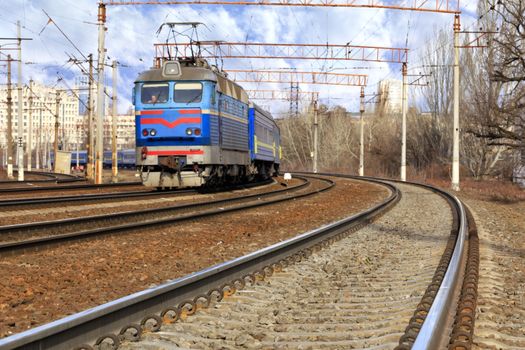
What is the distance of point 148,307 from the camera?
13.8 feet

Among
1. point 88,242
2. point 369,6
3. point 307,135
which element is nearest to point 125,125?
point 307,135

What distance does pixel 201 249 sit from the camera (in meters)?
7.95

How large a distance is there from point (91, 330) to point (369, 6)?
69.7 ft

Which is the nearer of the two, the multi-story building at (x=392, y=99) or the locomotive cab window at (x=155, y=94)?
the locomotive cab window at (x=155, y=94)

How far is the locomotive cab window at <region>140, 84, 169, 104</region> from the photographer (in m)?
16.9

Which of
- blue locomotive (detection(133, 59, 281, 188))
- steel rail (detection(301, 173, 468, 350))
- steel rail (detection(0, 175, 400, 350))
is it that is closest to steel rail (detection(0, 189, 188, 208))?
blue locomotive (detection(133, 59, 281, 188))

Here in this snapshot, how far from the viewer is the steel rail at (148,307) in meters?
3.21

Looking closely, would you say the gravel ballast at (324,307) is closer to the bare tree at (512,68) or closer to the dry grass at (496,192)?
the dry grass at (496,192)

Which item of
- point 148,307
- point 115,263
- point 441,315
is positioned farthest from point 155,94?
point 441,315

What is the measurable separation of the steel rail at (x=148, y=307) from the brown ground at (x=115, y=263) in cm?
76

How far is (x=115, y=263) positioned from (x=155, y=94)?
10.9m

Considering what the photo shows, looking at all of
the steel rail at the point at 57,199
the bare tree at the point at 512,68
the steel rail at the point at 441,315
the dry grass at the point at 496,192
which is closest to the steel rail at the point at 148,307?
the steel rail at the point at 441,315

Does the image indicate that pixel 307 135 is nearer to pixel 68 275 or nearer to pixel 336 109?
pixel 336 109

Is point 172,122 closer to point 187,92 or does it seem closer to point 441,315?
point 187,92
